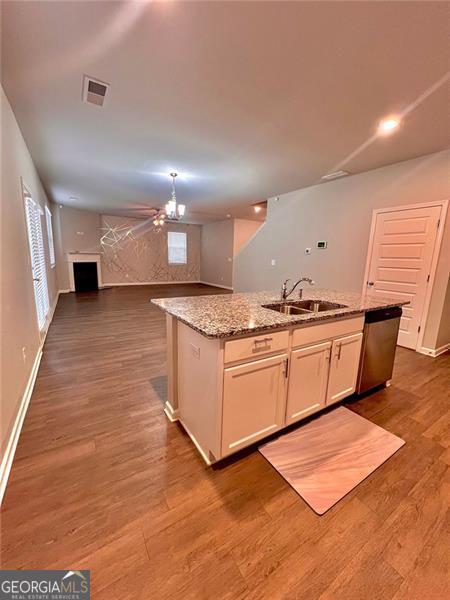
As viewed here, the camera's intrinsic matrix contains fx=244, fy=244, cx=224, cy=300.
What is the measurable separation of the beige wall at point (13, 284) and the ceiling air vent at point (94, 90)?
672mm

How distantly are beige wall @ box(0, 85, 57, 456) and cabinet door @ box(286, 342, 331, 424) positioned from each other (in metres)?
1.95

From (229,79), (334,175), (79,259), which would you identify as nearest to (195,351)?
(229,79)

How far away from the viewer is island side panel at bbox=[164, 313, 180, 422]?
189 centimetres

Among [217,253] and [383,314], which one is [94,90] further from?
[217,253]

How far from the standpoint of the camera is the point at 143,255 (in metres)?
9.59

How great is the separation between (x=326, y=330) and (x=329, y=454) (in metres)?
0.88

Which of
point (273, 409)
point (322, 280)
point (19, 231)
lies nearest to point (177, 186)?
point (19, 231)

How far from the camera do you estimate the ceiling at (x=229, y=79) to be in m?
1.41

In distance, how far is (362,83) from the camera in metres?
1.92

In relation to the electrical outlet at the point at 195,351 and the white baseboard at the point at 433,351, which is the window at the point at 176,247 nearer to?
the white baseboard at the point at 433,351

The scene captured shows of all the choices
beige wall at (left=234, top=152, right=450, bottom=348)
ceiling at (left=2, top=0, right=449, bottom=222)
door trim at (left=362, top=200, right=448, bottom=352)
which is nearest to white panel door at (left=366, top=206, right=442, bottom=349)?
door trim at (left=362, top=200, right=448, bottom=352)

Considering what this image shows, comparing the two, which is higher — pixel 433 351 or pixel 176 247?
pixel 176 247
